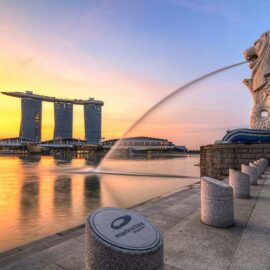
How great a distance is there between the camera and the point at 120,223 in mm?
3396

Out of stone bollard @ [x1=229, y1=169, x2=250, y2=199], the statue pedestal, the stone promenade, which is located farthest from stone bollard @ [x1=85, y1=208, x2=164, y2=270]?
the statue pedestal

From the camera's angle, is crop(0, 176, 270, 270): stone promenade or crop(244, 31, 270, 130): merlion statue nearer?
crop(0, 176, 270, 270): stone promenade

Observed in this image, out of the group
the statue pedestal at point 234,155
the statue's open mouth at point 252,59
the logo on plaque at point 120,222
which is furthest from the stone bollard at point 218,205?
the statue's open mouth at point 252,59

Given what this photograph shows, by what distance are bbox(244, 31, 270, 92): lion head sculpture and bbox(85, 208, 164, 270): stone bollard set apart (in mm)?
33080

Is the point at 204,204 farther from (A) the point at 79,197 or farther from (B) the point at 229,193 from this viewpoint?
(A) the point at 79,197

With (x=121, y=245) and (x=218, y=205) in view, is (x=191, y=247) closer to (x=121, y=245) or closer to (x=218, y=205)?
(x=218, y=205)

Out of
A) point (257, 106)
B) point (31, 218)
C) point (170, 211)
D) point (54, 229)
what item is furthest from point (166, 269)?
point (257, 106)

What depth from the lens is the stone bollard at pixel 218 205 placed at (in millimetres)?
6445

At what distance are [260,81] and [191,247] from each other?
103ft

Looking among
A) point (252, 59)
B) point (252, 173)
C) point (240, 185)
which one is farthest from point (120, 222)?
point (252, 59)

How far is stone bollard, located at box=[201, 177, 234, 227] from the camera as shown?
Result: 645 cm

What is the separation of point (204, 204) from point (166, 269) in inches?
108

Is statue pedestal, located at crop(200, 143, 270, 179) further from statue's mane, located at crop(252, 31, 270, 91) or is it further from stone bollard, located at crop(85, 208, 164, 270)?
stone bollard, located at crop(85, 208, 164, 270)

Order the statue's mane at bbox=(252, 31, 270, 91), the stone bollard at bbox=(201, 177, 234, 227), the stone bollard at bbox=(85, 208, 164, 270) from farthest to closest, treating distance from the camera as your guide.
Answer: the statue's mane at bbox=(252, 31, 270, 91), the stone bollard at bbox=(201, 177, 234, 227), the stone bollard at bbox=(85, 208, 164, 270)
